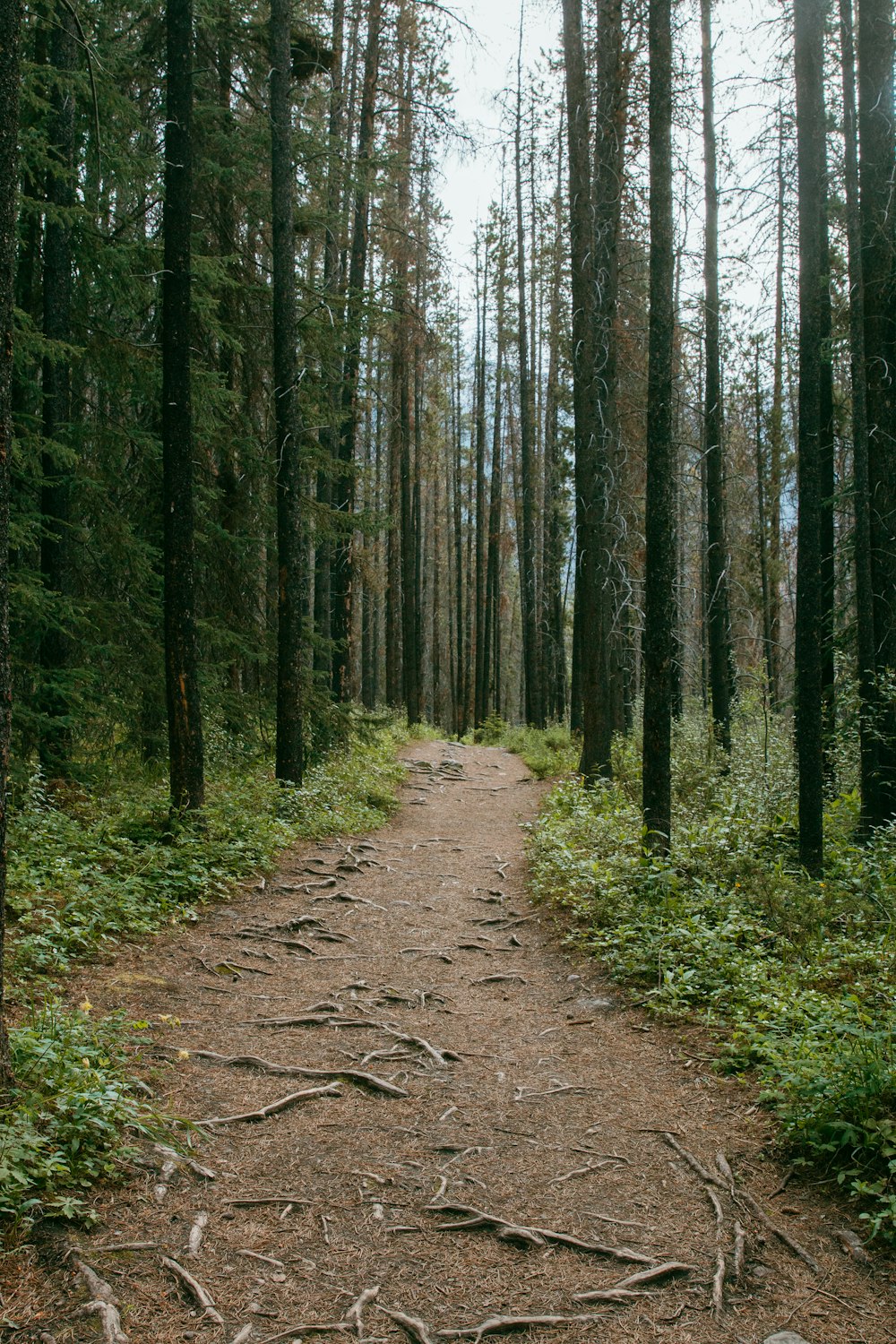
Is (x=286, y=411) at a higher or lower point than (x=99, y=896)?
higher

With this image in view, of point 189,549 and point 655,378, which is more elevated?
point 655,378

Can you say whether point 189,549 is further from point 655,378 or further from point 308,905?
point 655,378

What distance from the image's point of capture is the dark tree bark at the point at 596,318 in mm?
11398

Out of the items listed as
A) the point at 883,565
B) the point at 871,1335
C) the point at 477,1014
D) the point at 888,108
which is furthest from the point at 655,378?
the point at 871,1335

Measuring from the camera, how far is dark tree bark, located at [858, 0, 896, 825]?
8641 mm

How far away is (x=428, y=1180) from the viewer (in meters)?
3.73

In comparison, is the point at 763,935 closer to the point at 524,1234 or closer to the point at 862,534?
the point at 524,1234

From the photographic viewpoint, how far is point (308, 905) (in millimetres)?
8023

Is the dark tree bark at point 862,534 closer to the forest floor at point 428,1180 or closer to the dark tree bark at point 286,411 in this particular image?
the forest floor at point 428,1180

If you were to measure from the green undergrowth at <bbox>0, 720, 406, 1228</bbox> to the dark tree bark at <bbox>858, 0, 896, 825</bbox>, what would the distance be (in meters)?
6.44

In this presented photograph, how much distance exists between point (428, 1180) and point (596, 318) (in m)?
11.0

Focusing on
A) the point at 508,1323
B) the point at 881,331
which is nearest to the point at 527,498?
the point at 881,331

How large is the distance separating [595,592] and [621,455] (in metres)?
2.18

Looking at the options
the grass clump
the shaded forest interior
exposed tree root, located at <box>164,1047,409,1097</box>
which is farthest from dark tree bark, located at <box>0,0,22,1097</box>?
the grass clump
